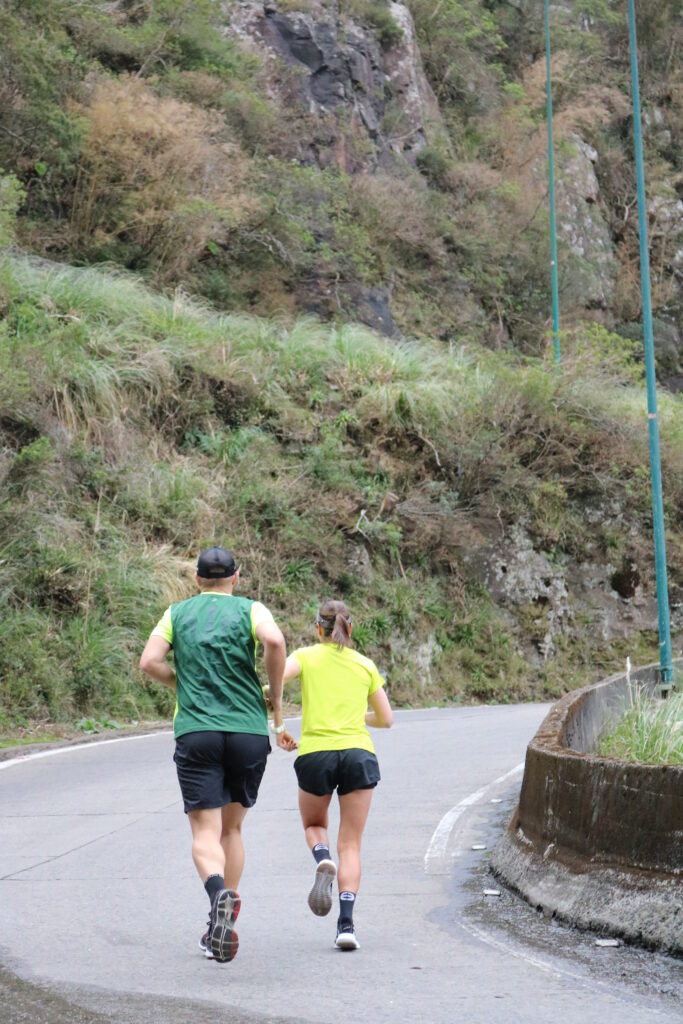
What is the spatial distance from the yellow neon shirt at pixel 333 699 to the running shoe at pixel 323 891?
1.99 feet

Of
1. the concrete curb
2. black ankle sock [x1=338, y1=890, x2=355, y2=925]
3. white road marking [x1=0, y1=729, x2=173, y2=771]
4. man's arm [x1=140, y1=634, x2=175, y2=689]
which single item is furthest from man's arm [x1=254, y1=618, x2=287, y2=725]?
white road marking [x1=0, y1=729, x2=173, y2=771]

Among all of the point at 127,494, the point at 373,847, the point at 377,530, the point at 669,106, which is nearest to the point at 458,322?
the point at 377,530

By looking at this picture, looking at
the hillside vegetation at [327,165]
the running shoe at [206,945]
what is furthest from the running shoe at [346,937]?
the hillside vegetation at [327,165]

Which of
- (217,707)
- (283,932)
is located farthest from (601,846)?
(217,707)

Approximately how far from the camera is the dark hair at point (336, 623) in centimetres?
659

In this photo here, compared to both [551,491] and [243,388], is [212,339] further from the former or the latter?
[551,491]

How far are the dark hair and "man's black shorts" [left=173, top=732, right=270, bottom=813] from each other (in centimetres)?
83

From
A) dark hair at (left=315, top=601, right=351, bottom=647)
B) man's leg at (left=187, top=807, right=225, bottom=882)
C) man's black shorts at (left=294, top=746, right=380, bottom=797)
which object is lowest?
man's leg at (left=187, top=807, right=225, bottom=882)

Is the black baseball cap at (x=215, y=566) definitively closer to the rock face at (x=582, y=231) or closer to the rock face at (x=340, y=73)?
the rock face at (x=340, y=73)

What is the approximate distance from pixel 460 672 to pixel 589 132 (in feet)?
98.9

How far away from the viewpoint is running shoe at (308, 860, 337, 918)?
19.7 ft

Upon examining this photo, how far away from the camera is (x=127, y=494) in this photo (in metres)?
21.4

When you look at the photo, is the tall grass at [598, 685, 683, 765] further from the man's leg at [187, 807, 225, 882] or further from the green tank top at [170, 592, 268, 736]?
the man's leg at [187, 807, 225, 882]

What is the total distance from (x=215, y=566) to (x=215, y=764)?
966mm
